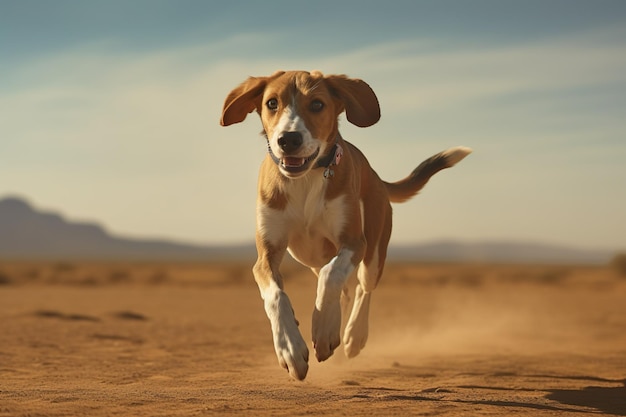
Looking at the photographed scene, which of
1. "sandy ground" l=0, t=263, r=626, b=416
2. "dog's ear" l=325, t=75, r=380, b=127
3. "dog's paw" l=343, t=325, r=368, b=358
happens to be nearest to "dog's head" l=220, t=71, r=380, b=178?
"dog's ear" l=325, t=75, r=380, b=127

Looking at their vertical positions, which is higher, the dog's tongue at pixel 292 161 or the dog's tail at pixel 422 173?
the dog's tail at pixel 422 173

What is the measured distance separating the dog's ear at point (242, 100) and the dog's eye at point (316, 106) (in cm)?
61

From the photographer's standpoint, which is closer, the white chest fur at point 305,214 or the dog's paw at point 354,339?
the white chest fur at point 305,214

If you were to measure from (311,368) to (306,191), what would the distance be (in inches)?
127

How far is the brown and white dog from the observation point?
6.28m

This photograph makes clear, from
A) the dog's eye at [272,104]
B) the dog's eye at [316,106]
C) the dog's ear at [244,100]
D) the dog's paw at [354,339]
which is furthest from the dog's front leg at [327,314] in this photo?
the dog's paw at [354,339]

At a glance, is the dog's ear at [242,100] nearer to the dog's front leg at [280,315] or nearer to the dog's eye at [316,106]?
the dog's eye at [316,106]

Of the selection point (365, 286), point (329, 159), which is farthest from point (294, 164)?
point (365, 286)

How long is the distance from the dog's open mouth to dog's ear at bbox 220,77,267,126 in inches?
33.1

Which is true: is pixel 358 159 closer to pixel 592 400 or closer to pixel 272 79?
pixel 272 79

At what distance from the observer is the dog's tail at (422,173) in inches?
382

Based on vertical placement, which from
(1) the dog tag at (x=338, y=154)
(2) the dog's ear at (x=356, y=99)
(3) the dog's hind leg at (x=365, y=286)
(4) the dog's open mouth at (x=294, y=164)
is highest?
(2) the dog's ear at (x=356, y=99)

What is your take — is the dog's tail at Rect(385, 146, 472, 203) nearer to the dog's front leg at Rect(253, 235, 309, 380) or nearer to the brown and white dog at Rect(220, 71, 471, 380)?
the brown and white dog at Rect(220, 71, 471, 380)

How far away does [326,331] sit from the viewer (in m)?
6.34
